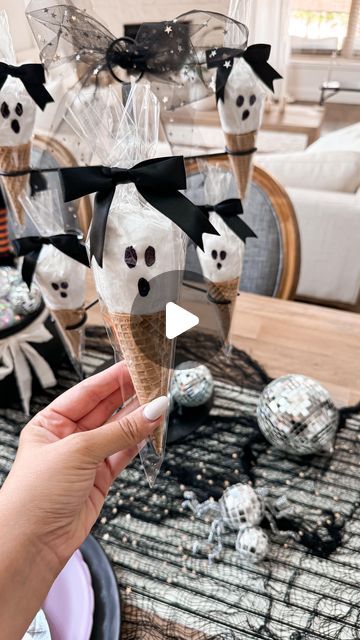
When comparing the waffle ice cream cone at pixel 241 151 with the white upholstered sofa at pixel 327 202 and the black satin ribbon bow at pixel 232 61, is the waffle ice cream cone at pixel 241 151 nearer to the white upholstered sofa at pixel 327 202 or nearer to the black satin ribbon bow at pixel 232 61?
the black satin ribbon bow at pixel 232 61

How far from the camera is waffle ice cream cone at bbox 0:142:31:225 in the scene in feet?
2.24

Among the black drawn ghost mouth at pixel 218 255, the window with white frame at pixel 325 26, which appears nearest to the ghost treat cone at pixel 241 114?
the black drawn ghost mouth at pixel 218 255

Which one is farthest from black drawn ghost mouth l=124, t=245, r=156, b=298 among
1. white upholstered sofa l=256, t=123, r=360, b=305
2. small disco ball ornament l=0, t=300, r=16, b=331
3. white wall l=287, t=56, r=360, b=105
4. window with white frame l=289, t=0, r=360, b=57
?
window with white frame l=289, t=0, r=360, b=57

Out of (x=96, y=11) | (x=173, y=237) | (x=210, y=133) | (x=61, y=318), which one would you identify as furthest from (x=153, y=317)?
(x=210, y=133)

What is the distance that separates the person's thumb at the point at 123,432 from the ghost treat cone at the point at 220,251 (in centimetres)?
27

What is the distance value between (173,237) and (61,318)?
36cm

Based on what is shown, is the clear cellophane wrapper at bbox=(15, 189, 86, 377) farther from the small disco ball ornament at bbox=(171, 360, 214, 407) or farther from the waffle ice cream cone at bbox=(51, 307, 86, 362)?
the small disco ball ornament at bbox=(171, 360, 214, 407)

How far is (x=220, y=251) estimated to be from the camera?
706mm

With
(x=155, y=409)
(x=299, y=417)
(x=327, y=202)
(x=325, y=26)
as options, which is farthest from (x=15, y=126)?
(x=325, y=26)

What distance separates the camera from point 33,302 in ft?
2.89

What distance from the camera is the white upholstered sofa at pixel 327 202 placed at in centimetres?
185

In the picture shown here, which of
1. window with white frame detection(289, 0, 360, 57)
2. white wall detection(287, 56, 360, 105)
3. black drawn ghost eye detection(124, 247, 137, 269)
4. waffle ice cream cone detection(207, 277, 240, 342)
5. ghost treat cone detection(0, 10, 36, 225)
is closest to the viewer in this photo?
black drawn ghost eye detection(124, 247, 137, 269)

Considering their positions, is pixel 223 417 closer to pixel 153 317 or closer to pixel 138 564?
pixel 138 564
